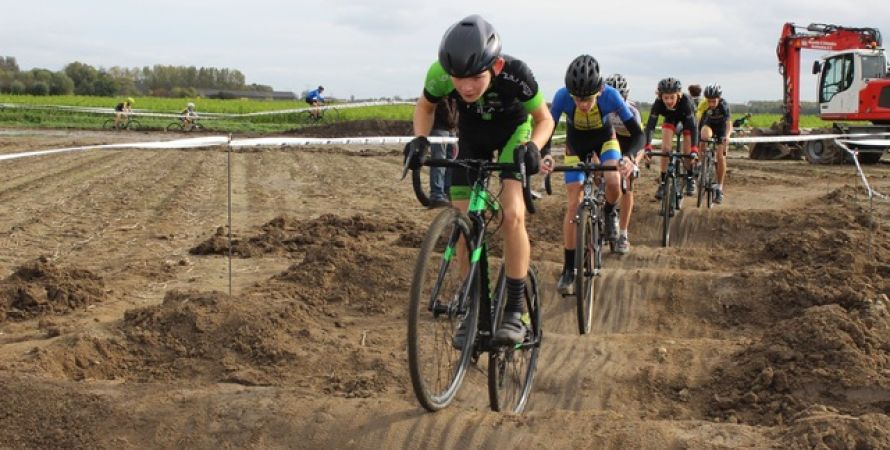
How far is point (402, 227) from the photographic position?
11.9 m

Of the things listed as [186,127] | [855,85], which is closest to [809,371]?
[855,85]

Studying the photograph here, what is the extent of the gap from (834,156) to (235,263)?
867 inches

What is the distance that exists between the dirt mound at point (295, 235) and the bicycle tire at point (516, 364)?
→ 4.01m

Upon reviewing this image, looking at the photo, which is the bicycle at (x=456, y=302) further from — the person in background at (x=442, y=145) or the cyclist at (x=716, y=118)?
the cyclist at (x=716, y=118)

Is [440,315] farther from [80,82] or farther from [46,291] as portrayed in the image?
[80,82]

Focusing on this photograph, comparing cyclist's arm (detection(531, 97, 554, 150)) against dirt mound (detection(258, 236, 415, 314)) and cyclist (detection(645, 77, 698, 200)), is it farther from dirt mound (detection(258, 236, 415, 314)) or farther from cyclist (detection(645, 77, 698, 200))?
cyclist (detection(645, 77, 698, 200))

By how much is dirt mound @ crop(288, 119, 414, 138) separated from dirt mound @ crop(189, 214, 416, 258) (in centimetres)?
2545

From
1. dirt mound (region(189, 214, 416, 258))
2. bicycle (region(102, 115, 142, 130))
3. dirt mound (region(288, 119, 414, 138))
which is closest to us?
dirt mound (region(189, 214, 416, 258))

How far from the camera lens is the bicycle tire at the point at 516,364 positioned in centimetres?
495

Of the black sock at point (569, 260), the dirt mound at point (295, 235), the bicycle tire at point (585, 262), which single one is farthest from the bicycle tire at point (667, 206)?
the black sock at point (569, 260)

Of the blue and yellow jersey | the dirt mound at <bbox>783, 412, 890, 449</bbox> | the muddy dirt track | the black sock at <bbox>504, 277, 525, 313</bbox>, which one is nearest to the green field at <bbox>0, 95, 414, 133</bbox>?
the muddy dirt track

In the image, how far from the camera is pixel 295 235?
448 inches

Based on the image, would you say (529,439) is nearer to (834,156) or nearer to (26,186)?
(26,186)

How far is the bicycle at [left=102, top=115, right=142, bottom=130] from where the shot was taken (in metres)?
41.5
